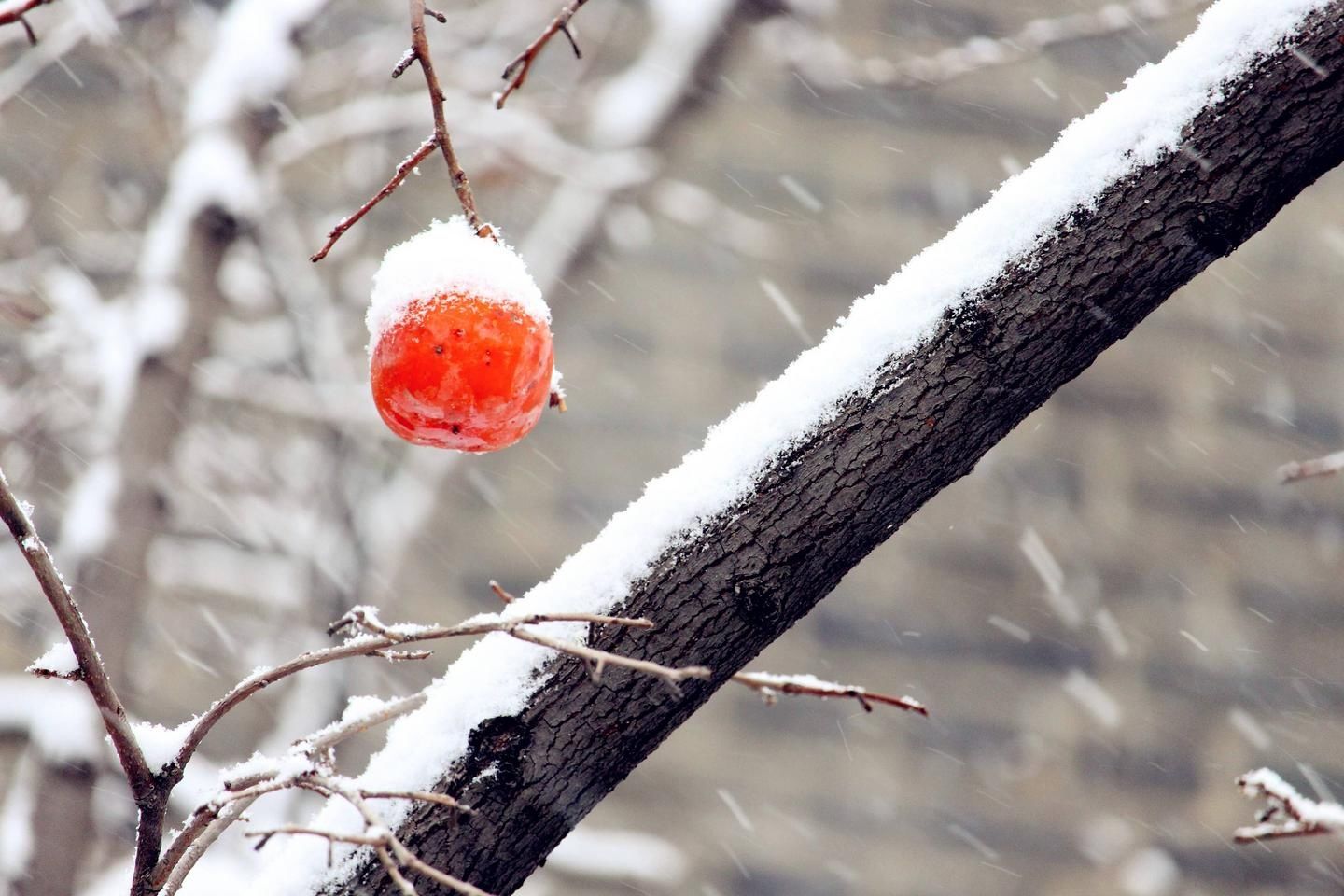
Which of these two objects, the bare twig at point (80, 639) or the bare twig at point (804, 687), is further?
the bare twig at point (804, 687)

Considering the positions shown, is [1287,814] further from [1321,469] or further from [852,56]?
[852,56]

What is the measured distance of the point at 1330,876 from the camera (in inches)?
138

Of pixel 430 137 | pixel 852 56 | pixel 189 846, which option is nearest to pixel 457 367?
pixel 430 137

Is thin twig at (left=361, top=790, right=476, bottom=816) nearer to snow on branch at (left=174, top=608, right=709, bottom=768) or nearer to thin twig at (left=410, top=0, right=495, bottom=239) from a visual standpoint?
snow on branch at (left=174, top=608, right=709, bottom=768)

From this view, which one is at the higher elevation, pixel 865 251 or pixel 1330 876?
pixel 865 251

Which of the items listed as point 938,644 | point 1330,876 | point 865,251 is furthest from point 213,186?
point 1330,876

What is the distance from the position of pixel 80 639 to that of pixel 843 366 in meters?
0.62

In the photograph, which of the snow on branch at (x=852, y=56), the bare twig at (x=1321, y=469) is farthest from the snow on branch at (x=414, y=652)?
the snow on branch at (x=852, y=56)

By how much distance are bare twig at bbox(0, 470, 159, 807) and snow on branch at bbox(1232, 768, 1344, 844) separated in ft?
3.06

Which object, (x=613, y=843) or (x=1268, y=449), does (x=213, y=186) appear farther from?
(x=1268, y=449)

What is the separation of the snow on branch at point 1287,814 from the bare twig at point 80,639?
93 centimetres

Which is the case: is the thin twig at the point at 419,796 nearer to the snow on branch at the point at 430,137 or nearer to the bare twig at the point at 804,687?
the bare twig at the point at 804,687

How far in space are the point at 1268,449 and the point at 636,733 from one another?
11.5 feet

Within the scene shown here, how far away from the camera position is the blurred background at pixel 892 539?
3477 millimetres
